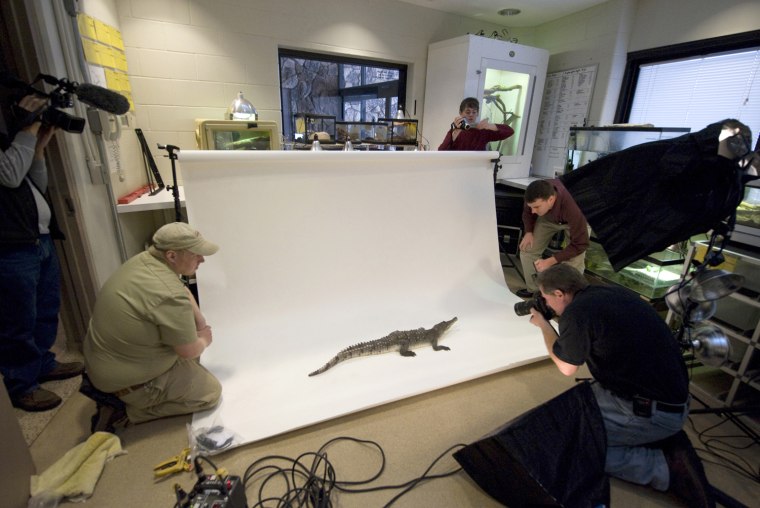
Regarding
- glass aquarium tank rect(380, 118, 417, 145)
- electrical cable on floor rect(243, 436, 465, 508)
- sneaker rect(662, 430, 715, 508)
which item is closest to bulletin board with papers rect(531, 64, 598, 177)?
glass aquarium tank rect(380, 118, 417, 145)

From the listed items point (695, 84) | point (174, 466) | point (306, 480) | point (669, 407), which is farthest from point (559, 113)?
point (174, 466)

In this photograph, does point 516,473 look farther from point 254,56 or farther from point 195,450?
point 254,56

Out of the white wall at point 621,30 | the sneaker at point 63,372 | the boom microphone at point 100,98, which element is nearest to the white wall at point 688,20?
the white wall at point 621,30

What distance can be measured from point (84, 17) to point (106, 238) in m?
1.24

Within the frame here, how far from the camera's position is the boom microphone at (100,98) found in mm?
1606

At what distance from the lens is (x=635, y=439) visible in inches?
57.8

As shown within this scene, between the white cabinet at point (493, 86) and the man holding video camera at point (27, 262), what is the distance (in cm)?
323

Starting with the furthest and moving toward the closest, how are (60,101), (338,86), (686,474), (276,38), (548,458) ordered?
(338,86)
(276,38)
(60,101)
(686,474)
(548,458)

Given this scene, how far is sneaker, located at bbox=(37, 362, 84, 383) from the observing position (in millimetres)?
1918

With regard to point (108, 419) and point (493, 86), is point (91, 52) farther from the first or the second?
point (493, 86)

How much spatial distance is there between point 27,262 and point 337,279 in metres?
1.53

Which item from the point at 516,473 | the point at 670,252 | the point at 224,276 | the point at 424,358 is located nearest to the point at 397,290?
the point at 424,358

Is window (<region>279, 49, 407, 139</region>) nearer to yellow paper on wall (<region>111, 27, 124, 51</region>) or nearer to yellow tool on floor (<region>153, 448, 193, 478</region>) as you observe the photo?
yellow paper on wall (<region>111, 27, 124, 51</region>)

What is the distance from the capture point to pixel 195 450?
4.99 feet
